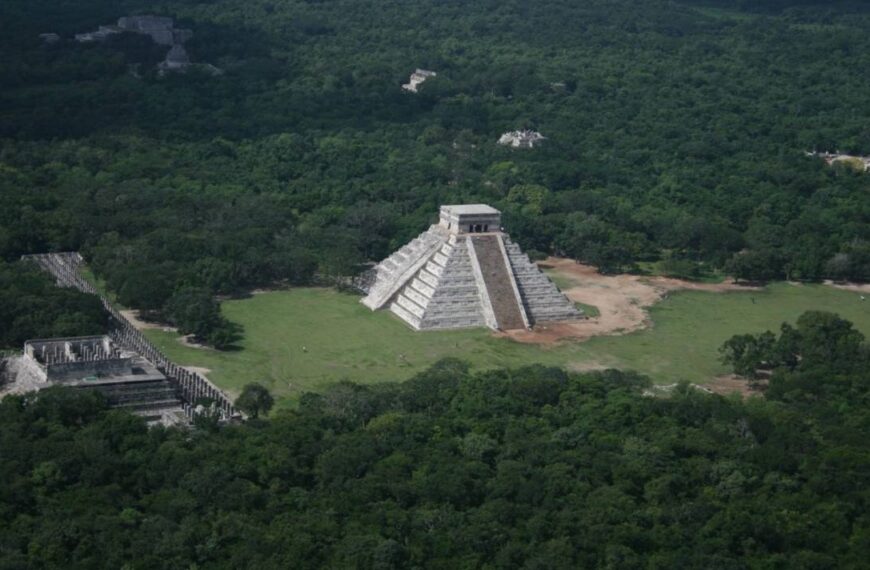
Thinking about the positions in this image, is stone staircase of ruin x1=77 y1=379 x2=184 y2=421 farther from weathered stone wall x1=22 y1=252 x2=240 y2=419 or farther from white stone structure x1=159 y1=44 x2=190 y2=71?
white stone structure x1=159 y1=44 x2=190 y2=71

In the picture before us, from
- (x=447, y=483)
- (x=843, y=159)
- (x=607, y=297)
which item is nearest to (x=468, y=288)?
(x=607, y=297)

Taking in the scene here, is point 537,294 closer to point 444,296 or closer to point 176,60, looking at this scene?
point 444,296

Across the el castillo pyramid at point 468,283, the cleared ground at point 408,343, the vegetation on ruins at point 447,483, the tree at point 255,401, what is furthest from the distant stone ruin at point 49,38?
the vegetation on ruins at point 447,483

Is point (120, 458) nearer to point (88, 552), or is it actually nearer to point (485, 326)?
point (88, 552)

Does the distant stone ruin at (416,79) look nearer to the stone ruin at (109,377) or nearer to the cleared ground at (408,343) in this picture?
the cleared ground at (408,343)

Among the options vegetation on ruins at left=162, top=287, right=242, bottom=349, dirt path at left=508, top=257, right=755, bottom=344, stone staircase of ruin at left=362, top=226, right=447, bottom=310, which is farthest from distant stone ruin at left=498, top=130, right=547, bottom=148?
vegetation on ruins at left=162, top=287, right=242, bottom=349

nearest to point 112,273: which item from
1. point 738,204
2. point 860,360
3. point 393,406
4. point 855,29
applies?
point 393,406
